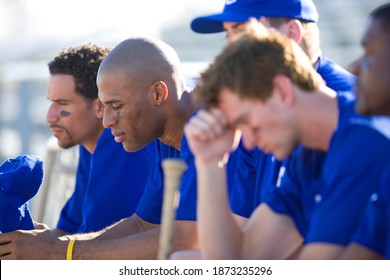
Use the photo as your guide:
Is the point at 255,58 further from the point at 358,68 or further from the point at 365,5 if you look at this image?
the point at 365,5

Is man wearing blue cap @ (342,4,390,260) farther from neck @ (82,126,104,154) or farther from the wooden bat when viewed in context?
neck @ (82,126,104,154)

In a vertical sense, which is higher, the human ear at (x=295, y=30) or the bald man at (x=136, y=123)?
the human ear at (x=295, y=30)

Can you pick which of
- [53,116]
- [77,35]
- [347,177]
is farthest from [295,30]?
[77,35]

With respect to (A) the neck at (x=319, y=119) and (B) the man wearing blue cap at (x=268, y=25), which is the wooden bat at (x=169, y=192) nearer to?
(A) the neck at (x=319, y=119)

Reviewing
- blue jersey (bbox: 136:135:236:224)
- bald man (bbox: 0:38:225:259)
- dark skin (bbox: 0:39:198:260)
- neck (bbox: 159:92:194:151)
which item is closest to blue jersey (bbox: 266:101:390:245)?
blue jersey (bbox: 136:135:236:224)

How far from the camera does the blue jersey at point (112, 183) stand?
5812 millimetres

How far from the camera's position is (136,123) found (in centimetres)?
516

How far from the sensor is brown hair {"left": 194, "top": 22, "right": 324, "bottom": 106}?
138 inches

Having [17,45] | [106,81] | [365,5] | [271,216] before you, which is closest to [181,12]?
[17,45]

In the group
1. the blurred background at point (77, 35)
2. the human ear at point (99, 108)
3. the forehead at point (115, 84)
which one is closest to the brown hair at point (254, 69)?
the forehead at point (115, 84)

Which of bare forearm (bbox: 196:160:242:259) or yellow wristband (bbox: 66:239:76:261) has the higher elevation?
bare forearm (bbox: 196:160:242:259)

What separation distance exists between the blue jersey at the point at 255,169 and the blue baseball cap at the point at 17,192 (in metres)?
0.98
